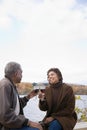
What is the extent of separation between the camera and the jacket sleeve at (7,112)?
3.10 m

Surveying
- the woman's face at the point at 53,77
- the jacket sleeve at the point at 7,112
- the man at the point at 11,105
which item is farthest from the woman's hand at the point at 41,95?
the jacket sleeve at the point at 7,112

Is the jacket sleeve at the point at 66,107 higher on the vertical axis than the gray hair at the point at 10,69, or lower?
lower

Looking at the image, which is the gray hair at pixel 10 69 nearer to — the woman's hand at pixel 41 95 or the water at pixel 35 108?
the woman's hand at pixel 41 95

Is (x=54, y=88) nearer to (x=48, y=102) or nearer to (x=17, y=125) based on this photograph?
(x=48, y=102)

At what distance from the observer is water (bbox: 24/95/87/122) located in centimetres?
553

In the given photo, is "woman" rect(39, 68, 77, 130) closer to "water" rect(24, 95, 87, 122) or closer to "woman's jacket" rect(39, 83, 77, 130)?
"woman's jacket" rect(39, 83, 77, 130)

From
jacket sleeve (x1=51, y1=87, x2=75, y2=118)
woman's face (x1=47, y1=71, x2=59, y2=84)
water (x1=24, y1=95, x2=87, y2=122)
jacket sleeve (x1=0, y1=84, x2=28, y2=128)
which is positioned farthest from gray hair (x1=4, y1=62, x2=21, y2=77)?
water (x1=24, y1=95, x2=87, y2=122)

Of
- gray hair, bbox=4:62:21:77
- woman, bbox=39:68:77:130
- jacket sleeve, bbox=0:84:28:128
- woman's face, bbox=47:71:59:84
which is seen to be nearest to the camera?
jacket sleeve, bbox=0:84:28:128

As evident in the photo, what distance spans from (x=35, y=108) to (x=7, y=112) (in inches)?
120

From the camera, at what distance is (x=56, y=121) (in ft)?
13.2

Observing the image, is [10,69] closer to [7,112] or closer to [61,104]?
[7,112]

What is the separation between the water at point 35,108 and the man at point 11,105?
1873 millimetres

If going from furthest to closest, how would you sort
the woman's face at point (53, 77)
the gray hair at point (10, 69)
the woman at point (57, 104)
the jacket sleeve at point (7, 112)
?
the woman's face at point (53, 77), the woman at point (57, 104), the gray hair at point (10, 69), the jacket sleeve at point (7, 112)

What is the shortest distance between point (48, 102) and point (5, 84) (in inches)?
41.8
